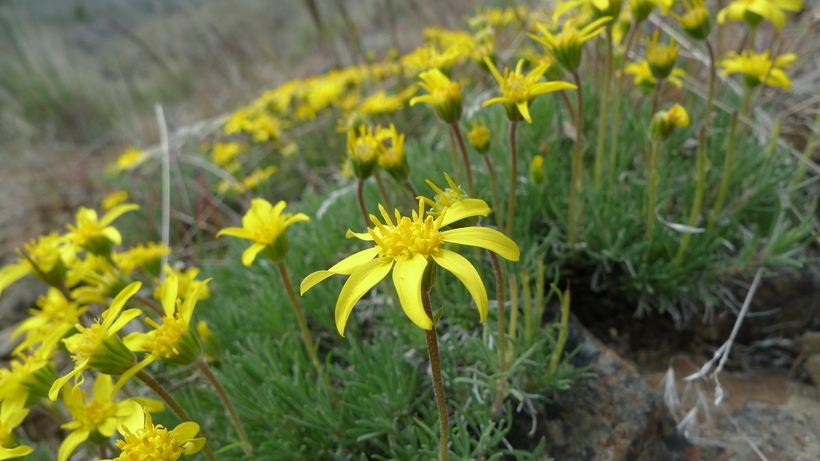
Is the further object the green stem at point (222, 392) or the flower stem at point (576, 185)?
the flower stem at point (576, 185)

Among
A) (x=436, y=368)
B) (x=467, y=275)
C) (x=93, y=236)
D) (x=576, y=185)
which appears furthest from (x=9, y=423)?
(x=576, y=185)

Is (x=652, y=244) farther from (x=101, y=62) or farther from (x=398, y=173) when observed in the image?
(x=101, y=62)

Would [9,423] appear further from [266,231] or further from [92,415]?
[266,231]

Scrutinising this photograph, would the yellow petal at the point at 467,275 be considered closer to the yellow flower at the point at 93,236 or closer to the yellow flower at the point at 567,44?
the yellow flower at the point at 567,44

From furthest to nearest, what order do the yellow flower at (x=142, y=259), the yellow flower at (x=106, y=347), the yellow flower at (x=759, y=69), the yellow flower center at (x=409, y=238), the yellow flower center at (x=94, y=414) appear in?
the yellow flower at (x=142, y=259) → the yellow flower at (x=759, y=69) → the yellow flower center at (x=94, y=414) → the yellow flower at (x=106, y=347) → the yellow flower center at (x=409, y=238)

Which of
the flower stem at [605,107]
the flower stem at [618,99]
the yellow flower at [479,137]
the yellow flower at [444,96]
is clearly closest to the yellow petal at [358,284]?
the yellow flower at [444,96]

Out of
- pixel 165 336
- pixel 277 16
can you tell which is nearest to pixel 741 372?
pixel 165 336

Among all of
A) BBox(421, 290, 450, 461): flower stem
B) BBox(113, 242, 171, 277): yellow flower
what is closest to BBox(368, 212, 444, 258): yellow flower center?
BBox(421, 290, 450, 461): flower stem
